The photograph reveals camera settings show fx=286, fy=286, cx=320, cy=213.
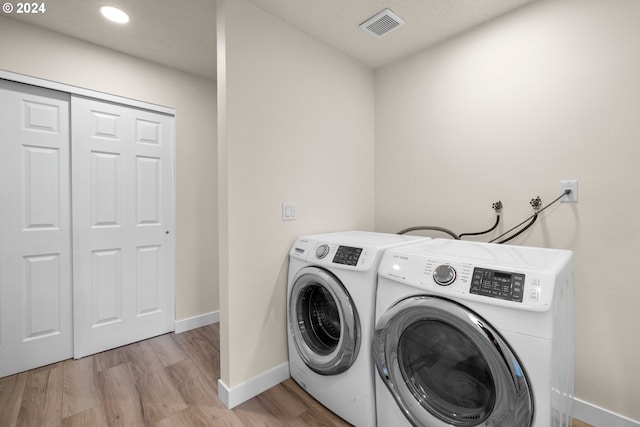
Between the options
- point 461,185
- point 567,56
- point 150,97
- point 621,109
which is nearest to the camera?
point 621,109

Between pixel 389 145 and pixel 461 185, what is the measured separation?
0.70 m

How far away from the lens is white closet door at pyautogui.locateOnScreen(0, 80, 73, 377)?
1875mm

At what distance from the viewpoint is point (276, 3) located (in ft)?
5.60

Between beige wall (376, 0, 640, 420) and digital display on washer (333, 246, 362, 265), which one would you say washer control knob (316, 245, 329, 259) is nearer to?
digital display on washer (333, 246, 362, 265)

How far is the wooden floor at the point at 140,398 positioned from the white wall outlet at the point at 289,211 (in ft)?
3.53

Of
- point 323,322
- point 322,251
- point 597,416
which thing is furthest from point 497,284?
point 597,416

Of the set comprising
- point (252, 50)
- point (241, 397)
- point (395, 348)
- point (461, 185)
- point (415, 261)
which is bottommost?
point (241, 397)

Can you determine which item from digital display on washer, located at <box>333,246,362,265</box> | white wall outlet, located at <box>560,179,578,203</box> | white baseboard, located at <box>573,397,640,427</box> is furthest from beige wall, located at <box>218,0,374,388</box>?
white baseboard, located at <box>573,397,640,427</box>

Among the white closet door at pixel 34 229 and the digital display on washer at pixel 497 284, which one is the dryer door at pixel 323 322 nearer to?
the digital display on washer at pixel 497 284

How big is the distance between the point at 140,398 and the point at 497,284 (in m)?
2.01

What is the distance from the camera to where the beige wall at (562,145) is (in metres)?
1.41

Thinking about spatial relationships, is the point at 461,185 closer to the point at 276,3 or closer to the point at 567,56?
the point at 567,56

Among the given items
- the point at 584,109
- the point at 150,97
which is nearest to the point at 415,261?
the point at 584,109

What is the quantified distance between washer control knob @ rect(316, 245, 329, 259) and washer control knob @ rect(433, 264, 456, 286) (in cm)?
64
